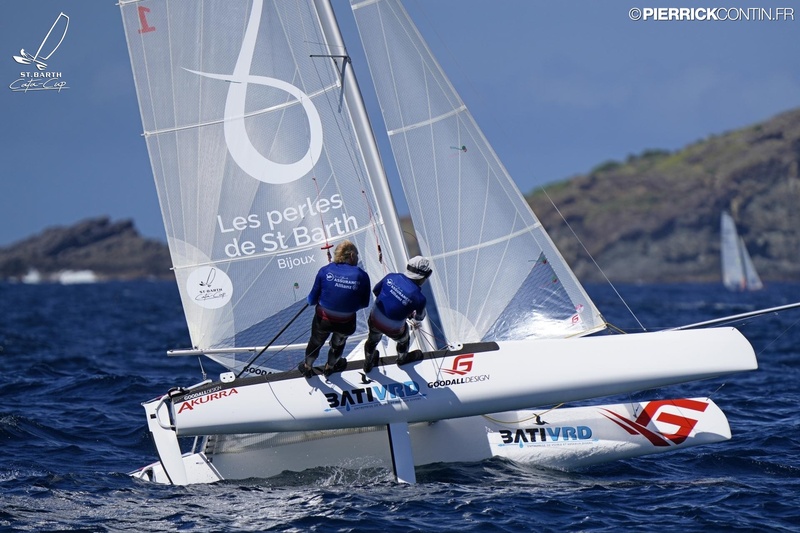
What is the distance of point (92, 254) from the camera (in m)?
107

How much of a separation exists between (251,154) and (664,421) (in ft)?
14.7

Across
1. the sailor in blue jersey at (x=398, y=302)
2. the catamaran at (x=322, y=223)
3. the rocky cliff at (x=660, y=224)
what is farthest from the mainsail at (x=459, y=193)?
the rocky cliff at (x=660, y=224)

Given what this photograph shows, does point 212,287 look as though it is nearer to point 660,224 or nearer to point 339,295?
point 339,295

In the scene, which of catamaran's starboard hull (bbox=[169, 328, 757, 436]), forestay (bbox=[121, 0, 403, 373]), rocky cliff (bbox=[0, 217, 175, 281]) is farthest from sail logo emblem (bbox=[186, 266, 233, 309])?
rocky cliff (bbox=[0, 217, 175, 281])

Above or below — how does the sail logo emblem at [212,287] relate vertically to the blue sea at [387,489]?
above

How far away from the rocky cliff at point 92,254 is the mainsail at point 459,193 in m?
97.3

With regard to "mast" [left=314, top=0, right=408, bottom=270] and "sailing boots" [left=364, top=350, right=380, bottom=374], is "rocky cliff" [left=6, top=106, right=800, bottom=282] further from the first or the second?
"sailing boots" [left=364, top=350, right=380, bottom=374]

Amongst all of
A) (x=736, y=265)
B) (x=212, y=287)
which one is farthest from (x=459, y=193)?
(x=736, y=265)

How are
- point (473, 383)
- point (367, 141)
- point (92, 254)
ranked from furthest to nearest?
point (92, 254) < point (367, 141) < point (473, 383)

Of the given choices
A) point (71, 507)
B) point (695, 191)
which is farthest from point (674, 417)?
point (695, 191)

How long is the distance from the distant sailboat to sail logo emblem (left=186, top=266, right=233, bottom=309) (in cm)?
4669

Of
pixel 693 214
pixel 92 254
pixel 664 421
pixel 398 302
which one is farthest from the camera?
pixel 92 254

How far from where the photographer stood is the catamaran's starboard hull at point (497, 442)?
8.84m

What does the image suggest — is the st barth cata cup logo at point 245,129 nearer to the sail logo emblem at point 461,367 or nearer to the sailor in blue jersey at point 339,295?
the sailor in blue jersey at point 339,295
